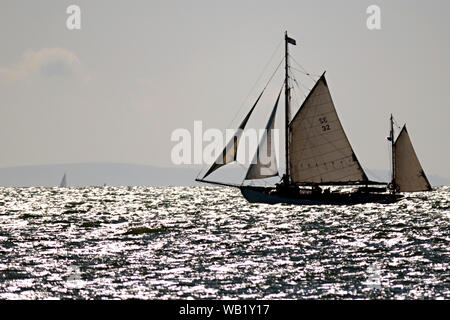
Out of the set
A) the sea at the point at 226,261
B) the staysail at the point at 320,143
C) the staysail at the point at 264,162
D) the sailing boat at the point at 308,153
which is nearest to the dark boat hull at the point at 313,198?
the sailing boat at the point at 308,153

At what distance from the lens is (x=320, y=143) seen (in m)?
74.1

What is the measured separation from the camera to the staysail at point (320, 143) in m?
74.4

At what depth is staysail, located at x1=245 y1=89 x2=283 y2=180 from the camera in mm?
72875

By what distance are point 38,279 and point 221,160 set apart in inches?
1617

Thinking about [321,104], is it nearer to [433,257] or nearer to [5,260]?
[433,257]

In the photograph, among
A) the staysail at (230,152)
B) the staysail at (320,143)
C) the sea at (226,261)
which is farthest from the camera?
the staysail at (320,143)

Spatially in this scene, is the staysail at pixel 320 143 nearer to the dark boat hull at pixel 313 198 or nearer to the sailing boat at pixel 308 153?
the sailing boat at pixel 308 153

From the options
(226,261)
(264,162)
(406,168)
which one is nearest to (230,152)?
(264,162)

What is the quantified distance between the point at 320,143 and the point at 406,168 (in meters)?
23.2

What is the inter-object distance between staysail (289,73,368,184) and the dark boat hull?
4.48 meters

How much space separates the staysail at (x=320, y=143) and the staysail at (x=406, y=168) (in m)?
18.3

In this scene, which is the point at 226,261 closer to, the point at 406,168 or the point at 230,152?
the point at 230,152
